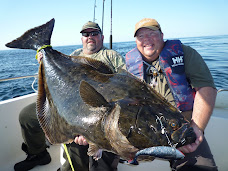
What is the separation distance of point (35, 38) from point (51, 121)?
1.30 m

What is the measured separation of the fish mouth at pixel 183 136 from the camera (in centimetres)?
144

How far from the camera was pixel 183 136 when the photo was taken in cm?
146

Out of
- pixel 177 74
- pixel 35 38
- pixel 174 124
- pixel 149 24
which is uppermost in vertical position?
pixel 149 24

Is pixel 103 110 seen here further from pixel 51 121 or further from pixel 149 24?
pixel 149 24

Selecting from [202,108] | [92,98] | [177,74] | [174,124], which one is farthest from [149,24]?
[174,124]

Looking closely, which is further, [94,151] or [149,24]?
[149,24]

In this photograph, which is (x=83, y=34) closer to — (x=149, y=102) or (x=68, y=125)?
(x=68, y=125)

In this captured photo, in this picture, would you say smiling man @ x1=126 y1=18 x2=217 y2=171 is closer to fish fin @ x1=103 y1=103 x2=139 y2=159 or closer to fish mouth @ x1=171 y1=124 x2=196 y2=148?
fish mouth @ x1=171 y1=124 x2=196 y2=148

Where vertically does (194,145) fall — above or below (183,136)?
below

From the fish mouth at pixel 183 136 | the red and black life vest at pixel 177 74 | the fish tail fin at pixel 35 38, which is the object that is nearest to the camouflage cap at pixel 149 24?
the red and black life vest at pixel 177 74

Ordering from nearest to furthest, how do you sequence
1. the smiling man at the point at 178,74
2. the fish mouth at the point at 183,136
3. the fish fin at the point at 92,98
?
the fish mouth at the point at 183,136 → the fish fin at the point at 92,98 → the smiling man at the point at 178,74

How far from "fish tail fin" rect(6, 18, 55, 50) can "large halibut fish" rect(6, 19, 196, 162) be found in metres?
0.27

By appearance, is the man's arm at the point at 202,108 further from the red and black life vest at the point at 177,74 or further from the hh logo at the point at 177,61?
the hh logo at the point at 177,61

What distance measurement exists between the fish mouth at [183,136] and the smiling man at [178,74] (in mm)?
784
